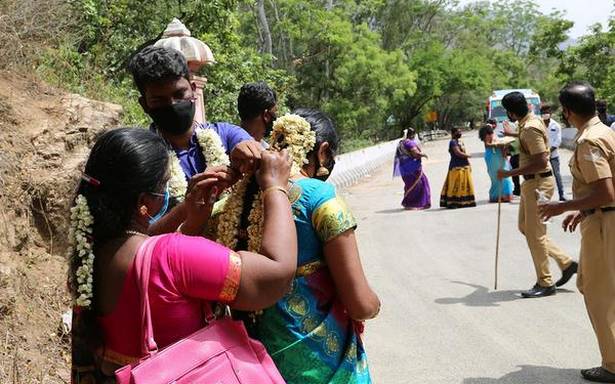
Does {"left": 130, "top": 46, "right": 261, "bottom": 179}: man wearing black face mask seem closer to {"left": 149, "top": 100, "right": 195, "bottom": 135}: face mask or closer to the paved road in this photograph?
{"left": 149, "top": 100, "right": 195, "bottom": 135}: face mask

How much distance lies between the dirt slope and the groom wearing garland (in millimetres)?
1804

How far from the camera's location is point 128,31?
508 inches

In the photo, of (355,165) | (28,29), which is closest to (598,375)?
(28,29)

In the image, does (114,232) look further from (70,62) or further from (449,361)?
(70,62)

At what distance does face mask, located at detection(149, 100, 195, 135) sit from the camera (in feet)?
10.9

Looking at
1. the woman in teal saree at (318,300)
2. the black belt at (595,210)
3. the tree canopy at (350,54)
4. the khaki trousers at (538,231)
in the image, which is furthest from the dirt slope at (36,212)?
the khaki trousers at (538,231)

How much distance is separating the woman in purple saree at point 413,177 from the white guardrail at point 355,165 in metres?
2.62

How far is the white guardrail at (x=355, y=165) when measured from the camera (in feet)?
68.0

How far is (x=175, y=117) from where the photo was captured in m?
3.34

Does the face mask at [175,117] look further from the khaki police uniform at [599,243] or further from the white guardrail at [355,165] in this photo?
the white guardrail at [355,165]

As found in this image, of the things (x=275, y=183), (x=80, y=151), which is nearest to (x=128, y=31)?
(x=80, y=151)

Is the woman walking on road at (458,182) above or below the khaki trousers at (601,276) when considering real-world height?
below

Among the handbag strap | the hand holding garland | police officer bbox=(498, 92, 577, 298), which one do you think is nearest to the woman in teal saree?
the hand holding garland

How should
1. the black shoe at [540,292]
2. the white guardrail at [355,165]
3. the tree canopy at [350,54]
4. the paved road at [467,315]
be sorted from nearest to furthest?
1. the paved road at [467,315]
2. the black shoe at [540,292]
3. the tree canopy at [350,54]
4. the white guardrail at [355,165]
